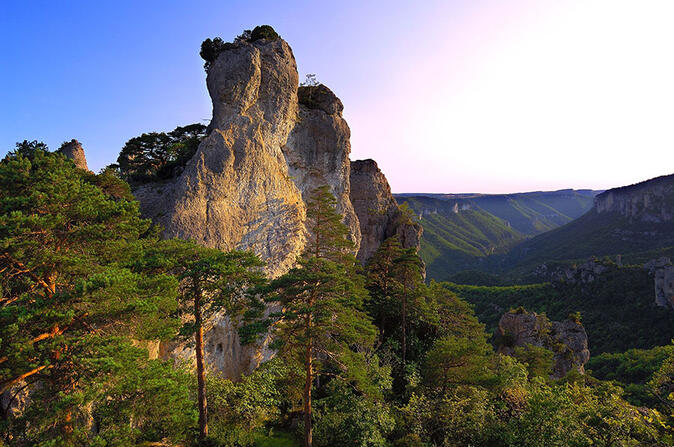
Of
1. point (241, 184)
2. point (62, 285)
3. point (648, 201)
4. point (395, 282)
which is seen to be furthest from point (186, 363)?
point (648, 201)

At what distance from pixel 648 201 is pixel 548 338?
146 meters

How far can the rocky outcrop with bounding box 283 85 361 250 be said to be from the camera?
30.9 metres

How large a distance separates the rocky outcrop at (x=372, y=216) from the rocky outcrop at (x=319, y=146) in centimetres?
644

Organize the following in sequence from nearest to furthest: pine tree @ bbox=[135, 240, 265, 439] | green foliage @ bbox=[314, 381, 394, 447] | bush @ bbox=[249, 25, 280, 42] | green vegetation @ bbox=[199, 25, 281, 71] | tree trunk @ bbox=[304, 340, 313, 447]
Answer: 1. pine tree @ bbox=[135, 240, 265, 439]
2. tree trunk @ bbox=[304, 340, 313, 447]
3. green foliage @ bbox=[314, 381, 394, 447]
4. green vegetation @ bbox=[199, 25, 281, 71]
5. bush @ bbox=[249, 25, 280, 42]

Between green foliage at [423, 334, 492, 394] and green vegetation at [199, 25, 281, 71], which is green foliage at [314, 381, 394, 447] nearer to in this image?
green foliage at [423, 334, 492, 394]

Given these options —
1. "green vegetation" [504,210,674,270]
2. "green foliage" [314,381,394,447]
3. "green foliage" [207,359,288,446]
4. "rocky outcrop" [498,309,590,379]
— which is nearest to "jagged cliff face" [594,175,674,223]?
"green vegetation" [504,210,674,270]

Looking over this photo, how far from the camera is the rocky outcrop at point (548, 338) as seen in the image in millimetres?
43344

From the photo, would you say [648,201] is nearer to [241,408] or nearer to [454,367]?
[454,367]

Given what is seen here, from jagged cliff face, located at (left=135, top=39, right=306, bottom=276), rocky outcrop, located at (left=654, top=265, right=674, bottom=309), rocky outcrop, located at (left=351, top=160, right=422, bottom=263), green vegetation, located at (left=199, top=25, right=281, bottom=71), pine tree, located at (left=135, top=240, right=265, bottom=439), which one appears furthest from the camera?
rocky outcrop, located at (left=654, top=265, right=674, bottom=309)

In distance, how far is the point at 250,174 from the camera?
24.1m

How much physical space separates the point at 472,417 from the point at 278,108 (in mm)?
27540

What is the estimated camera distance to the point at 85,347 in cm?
945

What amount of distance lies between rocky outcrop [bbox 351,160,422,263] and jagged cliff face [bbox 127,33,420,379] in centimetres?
959

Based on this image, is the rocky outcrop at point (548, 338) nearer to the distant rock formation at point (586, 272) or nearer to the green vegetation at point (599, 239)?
the distant rock formation at point (586, 272)
